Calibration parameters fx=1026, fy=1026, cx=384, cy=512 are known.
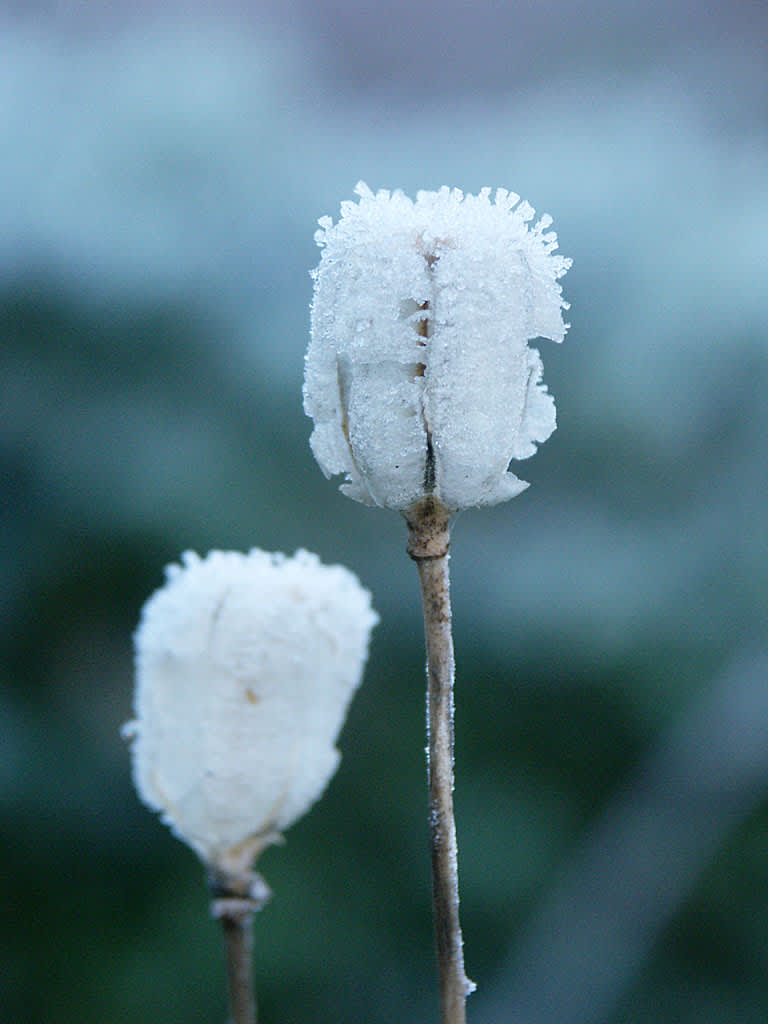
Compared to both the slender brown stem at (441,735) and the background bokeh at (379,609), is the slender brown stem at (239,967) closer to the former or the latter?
the slender brown stem at (441,735)

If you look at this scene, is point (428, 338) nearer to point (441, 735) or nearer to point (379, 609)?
point (441, 735)

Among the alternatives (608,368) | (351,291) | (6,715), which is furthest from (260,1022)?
(351,291)

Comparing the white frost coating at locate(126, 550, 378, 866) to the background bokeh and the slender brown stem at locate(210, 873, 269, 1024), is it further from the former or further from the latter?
the background bokeh

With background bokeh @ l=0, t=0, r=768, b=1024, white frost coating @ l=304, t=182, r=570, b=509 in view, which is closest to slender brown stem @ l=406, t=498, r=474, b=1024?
white frost coating @ l=304, t=182, r=570, b=509

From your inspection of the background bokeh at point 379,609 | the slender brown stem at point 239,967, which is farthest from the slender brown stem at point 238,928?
the background bokeh at point 379,609

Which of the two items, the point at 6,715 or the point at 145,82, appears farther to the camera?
the point at 145,82

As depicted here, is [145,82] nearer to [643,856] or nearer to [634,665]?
[634,665]

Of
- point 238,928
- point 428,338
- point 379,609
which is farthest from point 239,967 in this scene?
point 379,609
